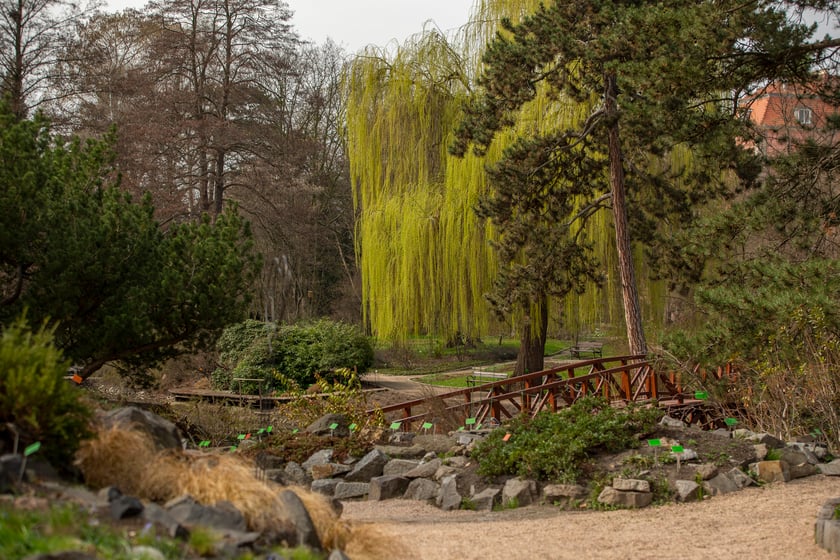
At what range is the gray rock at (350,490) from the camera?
9502 millimetres

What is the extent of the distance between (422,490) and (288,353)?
13553 mm

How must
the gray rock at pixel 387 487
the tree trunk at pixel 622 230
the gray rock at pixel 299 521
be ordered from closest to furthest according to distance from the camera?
1. the gray rock at pixel 299 521
2. the gray rock at pixel 387 487
3. the tree trunk at pixel 622 230

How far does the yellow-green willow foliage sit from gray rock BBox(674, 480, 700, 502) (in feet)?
31.0

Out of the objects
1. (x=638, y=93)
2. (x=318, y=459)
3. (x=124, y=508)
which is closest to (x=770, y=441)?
(x=318, y=459)

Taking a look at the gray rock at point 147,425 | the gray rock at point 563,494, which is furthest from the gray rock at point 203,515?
the gray rock at point 563,494

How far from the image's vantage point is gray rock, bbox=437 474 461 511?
861 cm

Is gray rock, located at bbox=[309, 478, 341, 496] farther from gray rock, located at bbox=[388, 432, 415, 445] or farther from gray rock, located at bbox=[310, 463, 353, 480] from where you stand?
gray rock, located at bbox=[388, 432, 415, 445]

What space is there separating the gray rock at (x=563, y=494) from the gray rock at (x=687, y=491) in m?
0.90

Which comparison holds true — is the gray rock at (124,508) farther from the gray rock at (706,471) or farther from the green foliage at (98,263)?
the gray rock at (706,471)

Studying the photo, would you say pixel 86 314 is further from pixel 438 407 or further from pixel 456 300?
pixel 456 300

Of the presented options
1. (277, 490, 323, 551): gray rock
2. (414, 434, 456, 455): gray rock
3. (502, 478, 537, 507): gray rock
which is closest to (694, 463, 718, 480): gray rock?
(502, 478, 537, 507): gray rock

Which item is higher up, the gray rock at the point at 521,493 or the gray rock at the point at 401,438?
the gray rock at the point at 401,438

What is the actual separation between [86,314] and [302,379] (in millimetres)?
12882

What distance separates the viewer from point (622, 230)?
15539 millimetres
